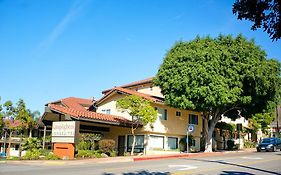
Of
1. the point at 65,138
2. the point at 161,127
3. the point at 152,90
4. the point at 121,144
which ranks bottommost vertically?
the point at 121,144

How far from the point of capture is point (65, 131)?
90.0 ft

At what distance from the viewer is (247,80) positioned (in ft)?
102

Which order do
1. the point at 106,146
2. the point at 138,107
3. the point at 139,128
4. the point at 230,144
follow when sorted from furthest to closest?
the point at 230,144 < the point at 139,128 < the point at 138,107 < the point at 106,146

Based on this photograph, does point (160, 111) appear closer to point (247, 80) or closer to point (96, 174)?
point (247, 80)

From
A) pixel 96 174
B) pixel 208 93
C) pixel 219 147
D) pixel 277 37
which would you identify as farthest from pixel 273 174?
pixel 219 147

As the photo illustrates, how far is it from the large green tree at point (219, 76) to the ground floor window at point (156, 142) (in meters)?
4.52

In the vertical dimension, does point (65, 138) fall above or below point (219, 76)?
below

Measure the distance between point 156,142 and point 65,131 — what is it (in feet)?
35.4

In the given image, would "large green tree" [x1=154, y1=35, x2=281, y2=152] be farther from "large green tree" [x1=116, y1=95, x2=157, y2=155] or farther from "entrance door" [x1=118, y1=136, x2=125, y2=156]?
"entrance door" [x1=118, y1=136, x2=125, y2=156]

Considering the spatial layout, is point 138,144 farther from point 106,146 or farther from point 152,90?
point 152,90

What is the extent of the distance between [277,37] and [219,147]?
38.3 m

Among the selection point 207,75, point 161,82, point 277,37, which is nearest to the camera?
point 277,37

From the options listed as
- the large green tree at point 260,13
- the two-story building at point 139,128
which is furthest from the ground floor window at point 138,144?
the large green tree at point 260,13

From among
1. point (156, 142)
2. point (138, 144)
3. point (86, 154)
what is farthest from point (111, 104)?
point (86, 154)
